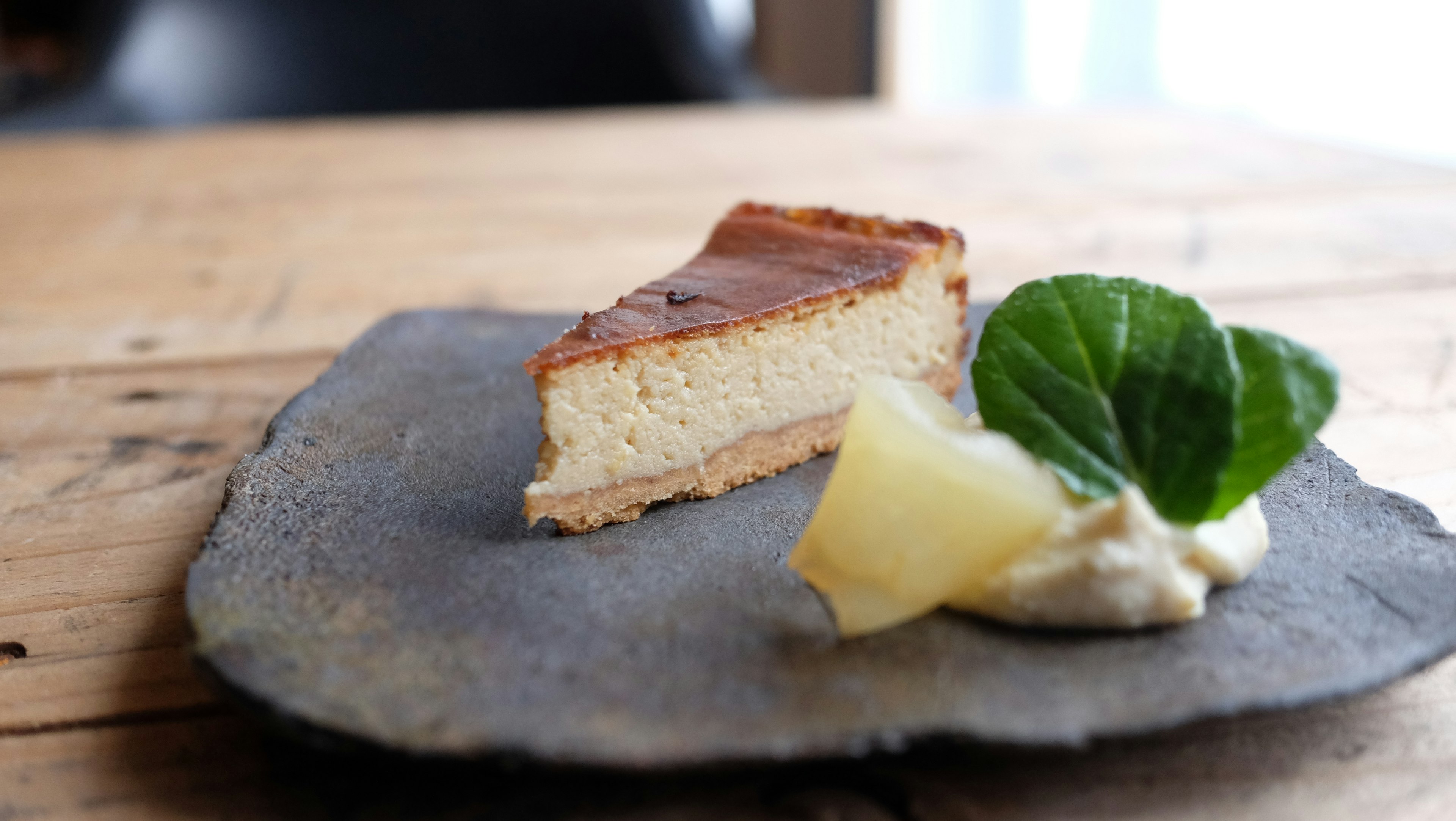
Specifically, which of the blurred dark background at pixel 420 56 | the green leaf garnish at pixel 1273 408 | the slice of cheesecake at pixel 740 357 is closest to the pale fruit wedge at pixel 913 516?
the green leaf garnish at pixel 1273 408

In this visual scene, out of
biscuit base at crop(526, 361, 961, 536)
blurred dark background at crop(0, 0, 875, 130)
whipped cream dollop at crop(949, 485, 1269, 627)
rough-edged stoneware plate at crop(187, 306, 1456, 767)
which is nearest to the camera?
rough-edged stoneware plate at crop(187, 306, 1456, 767)

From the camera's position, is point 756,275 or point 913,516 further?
point 756,275

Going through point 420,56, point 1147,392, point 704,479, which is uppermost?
point 420,56

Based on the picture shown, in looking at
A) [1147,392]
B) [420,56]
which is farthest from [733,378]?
[420,56]

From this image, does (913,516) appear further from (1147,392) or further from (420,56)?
(420,56)

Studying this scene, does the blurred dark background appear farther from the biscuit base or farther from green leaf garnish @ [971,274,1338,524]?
green leaf garnish @ [971,274,1338,524]

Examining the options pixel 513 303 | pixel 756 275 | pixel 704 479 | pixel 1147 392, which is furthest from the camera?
pixel 513 303

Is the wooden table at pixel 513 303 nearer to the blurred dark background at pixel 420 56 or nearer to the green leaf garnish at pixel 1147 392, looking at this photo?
the green leaf garnish at pixel 1147 392

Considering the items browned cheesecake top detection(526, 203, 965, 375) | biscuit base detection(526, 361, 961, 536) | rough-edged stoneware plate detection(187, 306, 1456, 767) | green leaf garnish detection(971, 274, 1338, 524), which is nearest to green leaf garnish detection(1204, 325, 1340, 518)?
green leaf garnish detection(971, 274, 1338, 524)

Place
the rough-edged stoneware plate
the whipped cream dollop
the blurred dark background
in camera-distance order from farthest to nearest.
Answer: the blurred dark background, the whipped cream dollop, the rough-edged stoneware plate
